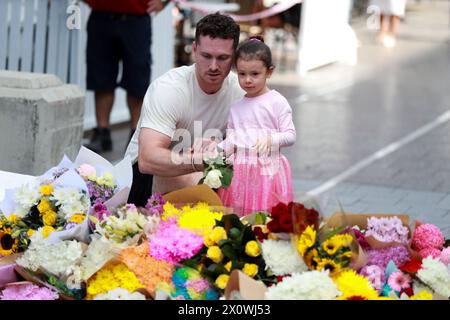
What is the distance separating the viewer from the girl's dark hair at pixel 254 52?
180 inches

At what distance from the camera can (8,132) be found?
6266 millimetres

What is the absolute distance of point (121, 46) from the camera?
8422 mm

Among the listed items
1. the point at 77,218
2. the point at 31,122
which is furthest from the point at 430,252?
the point at 31,122

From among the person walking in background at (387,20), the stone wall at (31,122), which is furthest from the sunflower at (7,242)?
the person walking in background at (387,20)

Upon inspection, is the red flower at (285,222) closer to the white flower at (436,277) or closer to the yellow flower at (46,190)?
the white flower at (436,277)

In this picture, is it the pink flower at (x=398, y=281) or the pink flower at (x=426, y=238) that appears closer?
the pink flower at (x=398, y=281)

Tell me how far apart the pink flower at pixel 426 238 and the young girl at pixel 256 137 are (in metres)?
0.88

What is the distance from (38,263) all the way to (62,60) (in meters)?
5.15

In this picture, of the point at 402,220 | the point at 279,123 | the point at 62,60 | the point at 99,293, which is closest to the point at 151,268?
the point at 99,293

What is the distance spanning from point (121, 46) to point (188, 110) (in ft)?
12.0

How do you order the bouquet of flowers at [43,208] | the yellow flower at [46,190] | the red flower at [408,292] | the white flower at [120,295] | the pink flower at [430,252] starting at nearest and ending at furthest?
1. the white flower at [120,295]
2. the red flower at [408,292]
3. the pink flower at [430,252]
4. the bouquet of flowers at [43,208]
5. the yellow flower at [46,190]

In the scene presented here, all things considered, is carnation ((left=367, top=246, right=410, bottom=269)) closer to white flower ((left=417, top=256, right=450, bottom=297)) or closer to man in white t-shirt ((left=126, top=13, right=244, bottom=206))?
white flower ((left=417, top=256, right=450, bottom=297))

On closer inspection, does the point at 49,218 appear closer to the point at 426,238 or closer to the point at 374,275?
the point at 374,275

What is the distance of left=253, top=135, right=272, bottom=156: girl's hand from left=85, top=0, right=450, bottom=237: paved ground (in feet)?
1.33
